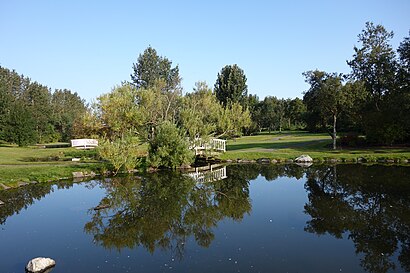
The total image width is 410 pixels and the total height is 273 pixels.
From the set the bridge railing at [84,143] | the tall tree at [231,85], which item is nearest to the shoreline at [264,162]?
the bridge railing at [84,143]

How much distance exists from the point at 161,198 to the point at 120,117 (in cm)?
1079

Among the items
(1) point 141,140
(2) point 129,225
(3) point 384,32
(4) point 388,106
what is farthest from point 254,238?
(3) point 384,32

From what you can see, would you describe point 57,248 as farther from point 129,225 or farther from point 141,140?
point 141,140

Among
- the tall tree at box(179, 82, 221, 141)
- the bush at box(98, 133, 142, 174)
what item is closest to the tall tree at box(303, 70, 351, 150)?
the tall tree at box(179, 82, 221, 141)

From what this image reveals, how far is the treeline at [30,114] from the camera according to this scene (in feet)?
134

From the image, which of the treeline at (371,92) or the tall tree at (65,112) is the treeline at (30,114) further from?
the treeline at (371,92)

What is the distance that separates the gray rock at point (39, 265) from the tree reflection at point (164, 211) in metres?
1.89

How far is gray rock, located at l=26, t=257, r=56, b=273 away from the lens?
7543 mm

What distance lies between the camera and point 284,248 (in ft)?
29.1

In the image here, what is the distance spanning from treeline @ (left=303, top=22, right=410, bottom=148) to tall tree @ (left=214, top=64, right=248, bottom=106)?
2646cm

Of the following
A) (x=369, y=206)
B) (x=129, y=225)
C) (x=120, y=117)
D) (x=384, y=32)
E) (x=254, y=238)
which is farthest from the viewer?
(x=384, y=32)

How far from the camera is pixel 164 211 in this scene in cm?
1279

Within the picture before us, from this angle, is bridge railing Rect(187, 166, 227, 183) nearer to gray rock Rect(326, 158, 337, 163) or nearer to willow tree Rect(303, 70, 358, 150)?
gray rock Rect(326, 158, 337, 163)

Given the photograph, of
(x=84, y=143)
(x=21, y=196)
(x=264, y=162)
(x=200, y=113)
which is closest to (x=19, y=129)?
(x=84, y=143)
